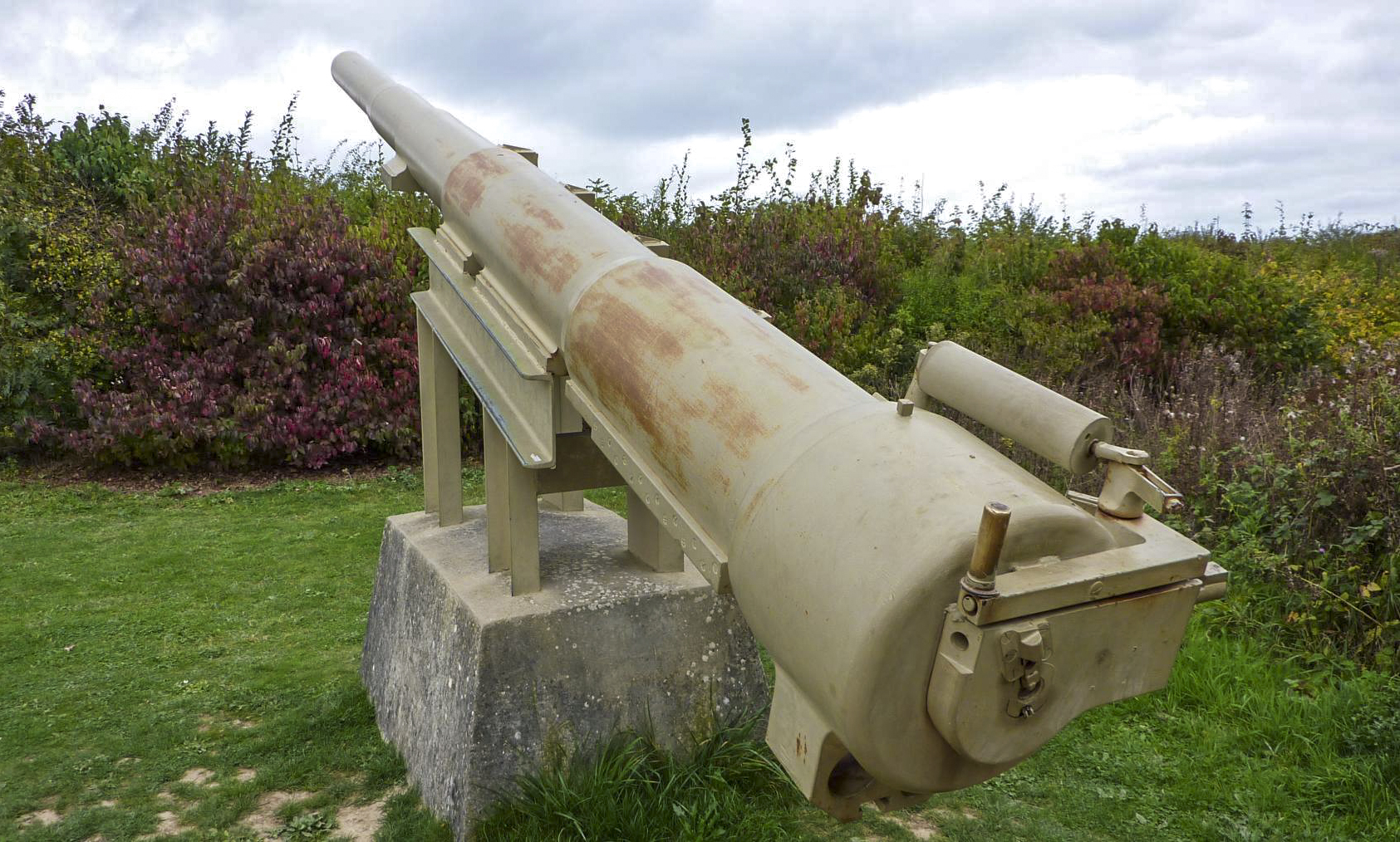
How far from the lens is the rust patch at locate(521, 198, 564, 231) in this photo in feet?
9.30

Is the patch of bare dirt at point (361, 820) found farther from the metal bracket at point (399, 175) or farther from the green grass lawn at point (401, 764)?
the metal bracket at point (399, 175)

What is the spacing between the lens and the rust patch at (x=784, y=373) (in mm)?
2014

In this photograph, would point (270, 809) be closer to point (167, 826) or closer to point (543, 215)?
point (167, 826)

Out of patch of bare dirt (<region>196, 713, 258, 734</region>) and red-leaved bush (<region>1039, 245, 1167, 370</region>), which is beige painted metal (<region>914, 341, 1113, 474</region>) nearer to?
patch of bare dirt (<region>196, 713, 258, 734</region>)

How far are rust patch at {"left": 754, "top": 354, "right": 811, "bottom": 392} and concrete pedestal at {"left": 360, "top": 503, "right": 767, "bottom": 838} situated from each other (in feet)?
5.33

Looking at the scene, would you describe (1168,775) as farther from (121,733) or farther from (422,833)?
(121,733)

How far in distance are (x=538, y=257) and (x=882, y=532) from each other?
151 cm

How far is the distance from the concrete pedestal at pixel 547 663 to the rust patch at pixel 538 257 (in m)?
1.19

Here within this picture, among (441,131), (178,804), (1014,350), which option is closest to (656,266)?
(441,131)

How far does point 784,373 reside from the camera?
6.76 feet

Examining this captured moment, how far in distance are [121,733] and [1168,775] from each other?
4120 mm

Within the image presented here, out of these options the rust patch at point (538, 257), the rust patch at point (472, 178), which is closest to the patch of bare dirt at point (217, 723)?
the rust patch at point (472, 178)

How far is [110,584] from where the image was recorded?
20.5 feet

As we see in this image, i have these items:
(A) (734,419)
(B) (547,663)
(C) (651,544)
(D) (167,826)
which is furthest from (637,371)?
(D) (167,826)
